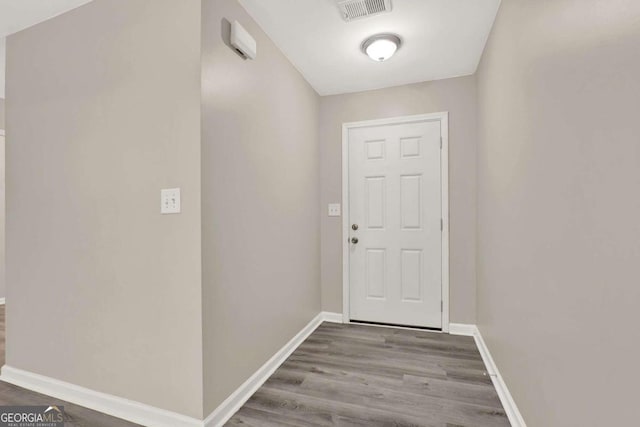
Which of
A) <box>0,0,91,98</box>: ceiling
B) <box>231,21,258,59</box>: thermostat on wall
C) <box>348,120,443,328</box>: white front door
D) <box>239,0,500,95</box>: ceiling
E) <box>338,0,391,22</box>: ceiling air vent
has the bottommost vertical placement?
<box>348,120,443,328</box>: white front door

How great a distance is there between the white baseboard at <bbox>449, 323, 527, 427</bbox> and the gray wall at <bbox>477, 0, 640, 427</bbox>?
0.07 meters

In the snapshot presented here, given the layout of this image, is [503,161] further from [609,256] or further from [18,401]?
[18,401]

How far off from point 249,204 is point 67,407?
5.25 ft

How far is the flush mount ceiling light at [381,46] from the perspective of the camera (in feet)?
7.29

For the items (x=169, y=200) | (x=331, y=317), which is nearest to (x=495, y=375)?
(x=331, y=317)

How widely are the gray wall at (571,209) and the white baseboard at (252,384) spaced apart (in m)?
1.52

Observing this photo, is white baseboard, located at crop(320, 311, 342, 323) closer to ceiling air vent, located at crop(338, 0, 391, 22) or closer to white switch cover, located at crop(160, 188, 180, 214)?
white switch cover, located at crop(160, 188, 180, 214)

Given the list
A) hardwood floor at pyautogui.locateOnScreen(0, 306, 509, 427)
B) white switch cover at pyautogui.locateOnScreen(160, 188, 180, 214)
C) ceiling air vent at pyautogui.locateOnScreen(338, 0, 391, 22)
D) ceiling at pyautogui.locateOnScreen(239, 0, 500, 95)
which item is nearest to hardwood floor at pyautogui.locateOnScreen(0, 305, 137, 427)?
hardwood floor at pyautogui.locateOnScreen(0, 306, 509, 427)

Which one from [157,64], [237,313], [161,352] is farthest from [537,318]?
[157,64]

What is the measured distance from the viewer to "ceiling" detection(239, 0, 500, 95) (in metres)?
1.92

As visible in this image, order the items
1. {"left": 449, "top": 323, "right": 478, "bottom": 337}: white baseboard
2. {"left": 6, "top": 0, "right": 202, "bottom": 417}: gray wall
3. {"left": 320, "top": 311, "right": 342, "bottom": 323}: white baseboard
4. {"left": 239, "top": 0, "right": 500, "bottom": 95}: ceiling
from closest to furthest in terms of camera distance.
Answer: {"left": 6, "top": 0, "right": 202, "bottom": 417}: gray wall, {"left": 239, "top": 0, "right": 500, "bottom": 95}: ceiling, {"left": 449, "top": 323, "right": 478, "bottom": 337}: white baseboard, {"left": 320, "top": 311, "right": 342, "bottom": 323}: white baseboard

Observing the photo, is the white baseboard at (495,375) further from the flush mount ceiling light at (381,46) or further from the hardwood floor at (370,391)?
the flush mount ceiling light at (381,46)

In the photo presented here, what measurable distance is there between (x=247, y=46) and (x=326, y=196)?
1768 millimetres

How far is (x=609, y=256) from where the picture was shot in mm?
792
